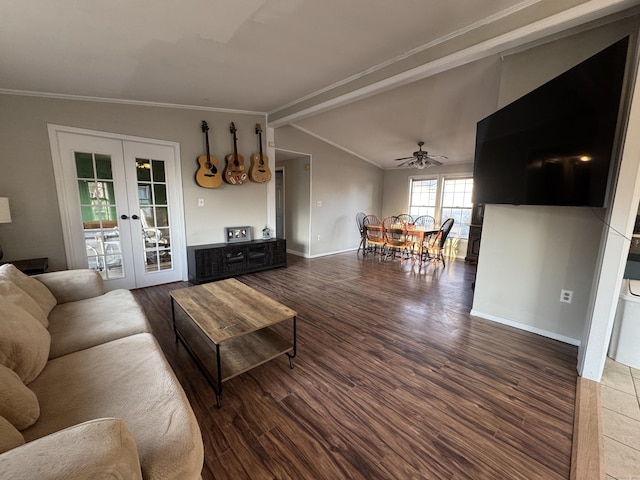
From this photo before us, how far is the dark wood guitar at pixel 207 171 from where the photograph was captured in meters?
3.78

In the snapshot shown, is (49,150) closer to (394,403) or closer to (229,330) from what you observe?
(229,330)

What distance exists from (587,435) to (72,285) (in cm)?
349

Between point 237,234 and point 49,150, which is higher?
point 49,150

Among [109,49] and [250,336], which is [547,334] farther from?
[109,49]

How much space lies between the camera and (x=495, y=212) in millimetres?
2592

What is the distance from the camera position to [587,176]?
188cm

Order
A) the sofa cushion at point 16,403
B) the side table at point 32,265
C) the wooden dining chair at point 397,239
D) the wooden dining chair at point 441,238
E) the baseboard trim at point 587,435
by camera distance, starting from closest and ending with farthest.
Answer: the sofa cushion at point 16,403
the baseboard trim at point 587,435
the side table at point 32,265
the wooden dining chair at point 441,238
the wooden dining chair at point 397,239

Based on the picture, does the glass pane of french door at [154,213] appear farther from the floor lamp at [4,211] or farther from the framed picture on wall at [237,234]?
the floor lamp at [4,211]

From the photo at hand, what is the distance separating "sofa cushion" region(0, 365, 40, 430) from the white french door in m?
2.80

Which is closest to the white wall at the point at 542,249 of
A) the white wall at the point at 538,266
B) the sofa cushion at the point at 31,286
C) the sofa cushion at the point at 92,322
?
the white wall at the point at 538,266

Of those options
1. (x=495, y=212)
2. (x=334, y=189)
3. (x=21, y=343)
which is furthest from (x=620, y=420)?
(x=334, y=189)

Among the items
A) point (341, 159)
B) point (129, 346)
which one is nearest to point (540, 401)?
point (129, 346)

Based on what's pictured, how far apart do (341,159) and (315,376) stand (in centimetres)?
487

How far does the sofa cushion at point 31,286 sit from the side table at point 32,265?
85 cm
